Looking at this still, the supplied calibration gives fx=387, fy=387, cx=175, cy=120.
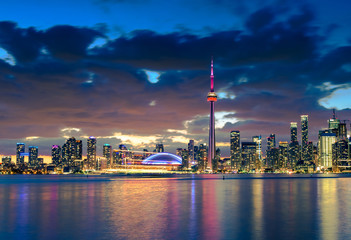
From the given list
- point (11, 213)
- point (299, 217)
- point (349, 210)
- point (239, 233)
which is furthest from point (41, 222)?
point (349, 210)

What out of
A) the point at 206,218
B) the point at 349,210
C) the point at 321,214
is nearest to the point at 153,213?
the point at 206,218

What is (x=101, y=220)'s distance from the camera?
119ft

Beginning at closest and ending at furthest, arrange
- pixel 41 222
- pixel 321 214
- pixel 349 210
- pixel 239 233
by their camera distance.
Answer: pixel 239 233 < pixel 41 222 < pixel 321 214 < pixel 349 210

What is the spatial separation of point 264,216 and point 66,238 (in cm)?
2045

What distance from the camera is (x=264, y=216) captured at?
3903cm

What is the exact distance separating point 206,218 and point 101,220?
10096mm

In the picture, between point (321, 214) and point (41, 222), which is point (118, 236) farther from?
point (321, 214)

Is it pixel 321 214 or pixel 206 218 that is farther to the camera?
pixel 321 214

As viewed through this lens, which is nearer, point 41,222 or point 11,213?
point 41,222

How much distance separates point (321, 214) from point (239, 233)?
52.2 ft

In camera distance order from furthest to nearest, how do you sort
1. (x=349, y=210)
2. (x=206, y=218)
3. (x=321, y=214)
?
(x=349, y=210), (x=321, y=214), (x=206, y=218)

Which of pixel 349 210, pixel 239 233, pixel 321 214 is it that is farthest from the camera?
pixel 349 210

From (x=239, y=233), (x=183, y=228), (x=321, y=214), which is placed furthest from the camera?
(x=321, y=214)

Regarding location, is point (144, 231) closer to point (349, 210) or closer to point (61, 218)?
point (61, 218)
